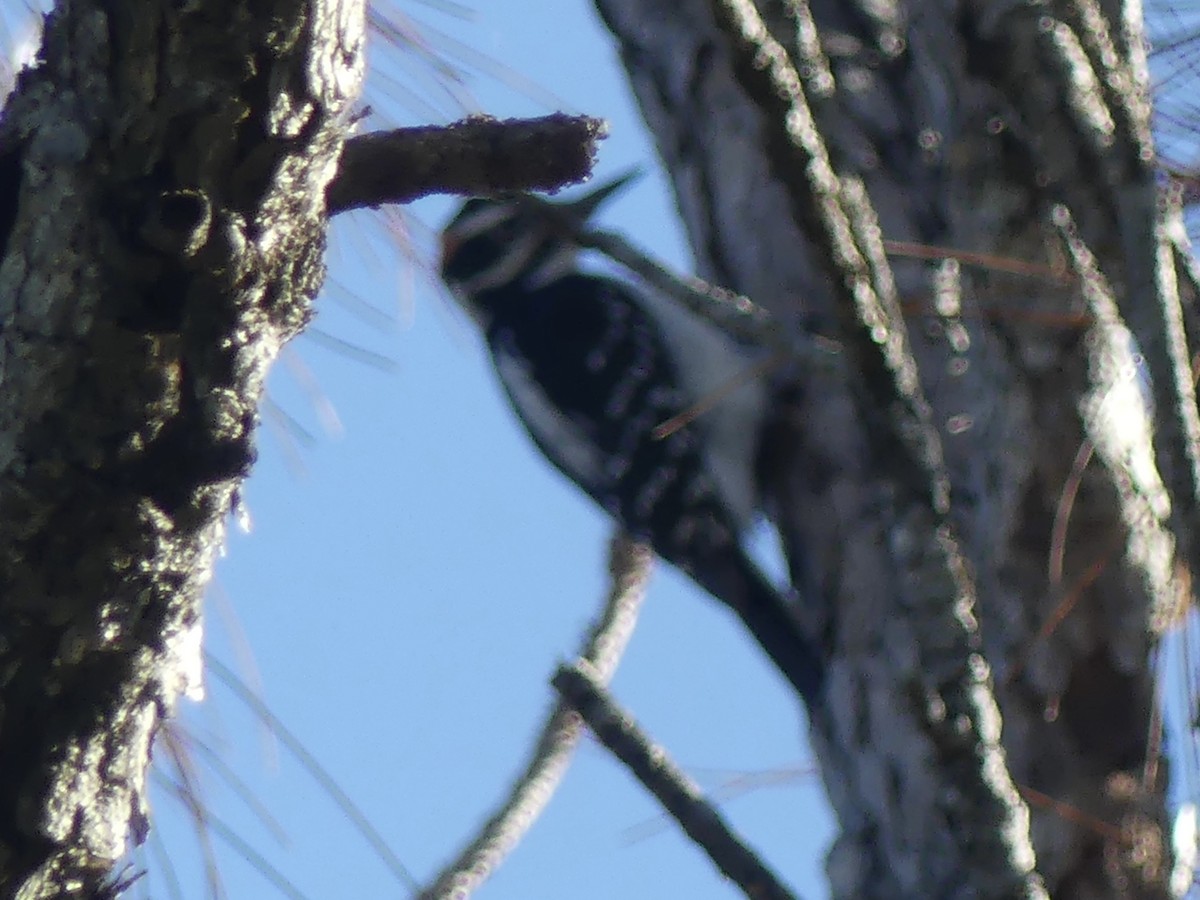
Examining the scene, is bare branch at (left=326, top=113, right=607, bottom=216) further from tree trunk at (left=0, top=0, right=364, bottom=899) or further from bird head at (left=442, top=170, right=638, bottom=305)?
bird head at (left=442, top=170, right=638, bottom=305)

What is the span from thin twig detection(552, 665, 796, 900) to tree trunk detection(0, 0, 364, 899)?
299mm

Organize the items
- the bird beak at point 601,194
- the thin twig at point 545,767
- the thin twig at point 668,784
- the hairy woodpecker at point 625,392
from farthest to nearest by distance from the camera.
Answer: the bird beak at point 601,194
the hairy woodpecker at point 625,392
the thin twig at point 545,767
the thin twig at point 668,784

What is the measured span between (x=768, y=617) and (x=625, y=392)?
2.22 ft

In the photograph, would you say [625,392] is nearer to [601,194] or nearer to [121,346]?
[601,194]

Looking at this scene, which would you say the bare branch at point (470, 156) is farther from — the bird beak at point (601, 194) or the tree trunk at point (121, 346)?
the bird beak at point (601, 194)

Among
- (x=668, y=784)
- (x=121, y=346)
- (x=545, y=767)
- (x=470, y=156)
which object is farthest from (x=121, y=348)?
(x=545, y=767)

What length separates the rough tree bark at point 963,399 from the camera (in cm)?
88

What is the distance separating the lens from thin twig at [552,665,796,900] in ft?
3.38

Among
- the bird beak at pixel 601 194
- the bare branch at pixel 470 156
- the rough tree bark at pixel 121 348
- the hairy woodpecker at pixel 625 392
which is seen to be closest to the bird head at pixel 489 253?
the hairy woodpecker at pixel 625 392

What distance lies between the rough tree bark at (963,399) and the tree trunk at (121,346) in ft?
1.25

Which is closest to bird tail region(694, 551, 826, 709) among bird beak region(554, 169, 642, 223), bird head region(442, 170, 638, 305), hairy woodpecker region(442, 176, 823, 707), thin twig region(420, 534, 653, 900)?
hairy woodpecker region(442, 176, 823, 707)

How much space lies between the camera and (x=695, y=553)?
2.96 m

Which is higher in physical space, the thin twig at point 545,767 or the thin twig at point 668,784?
the thin twig at point 668,784

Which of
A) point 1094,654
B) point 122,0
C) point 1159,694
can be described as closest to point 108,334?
point 122,0
